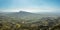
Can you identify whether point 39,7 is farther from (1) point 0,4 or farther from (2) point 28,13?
(1) point 0,4

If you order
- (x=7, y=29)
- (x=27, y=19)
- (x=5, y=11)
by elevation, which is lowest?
(x=7, y=29)

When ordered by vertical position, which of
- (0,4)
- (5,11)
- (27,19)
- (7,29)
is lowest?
(7,29)

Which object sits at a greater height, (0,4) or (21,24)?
(0,4)

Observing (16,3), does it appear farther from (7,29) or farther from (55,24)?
(55,24)

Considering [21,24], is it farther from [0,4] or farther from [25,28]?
[0,4]

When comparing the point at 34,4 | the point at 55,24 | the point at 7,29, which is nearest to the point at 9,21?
the point at 7,29

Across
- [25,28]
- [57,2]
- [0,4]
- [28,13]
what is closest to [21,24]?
[25,28]

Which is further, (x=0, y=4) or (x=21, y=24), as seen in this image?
(x=0, y=4)

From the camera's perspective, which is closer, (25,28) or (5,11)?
(25,28)

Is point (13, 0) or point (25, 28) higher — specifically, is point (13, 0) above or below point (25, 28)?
above
